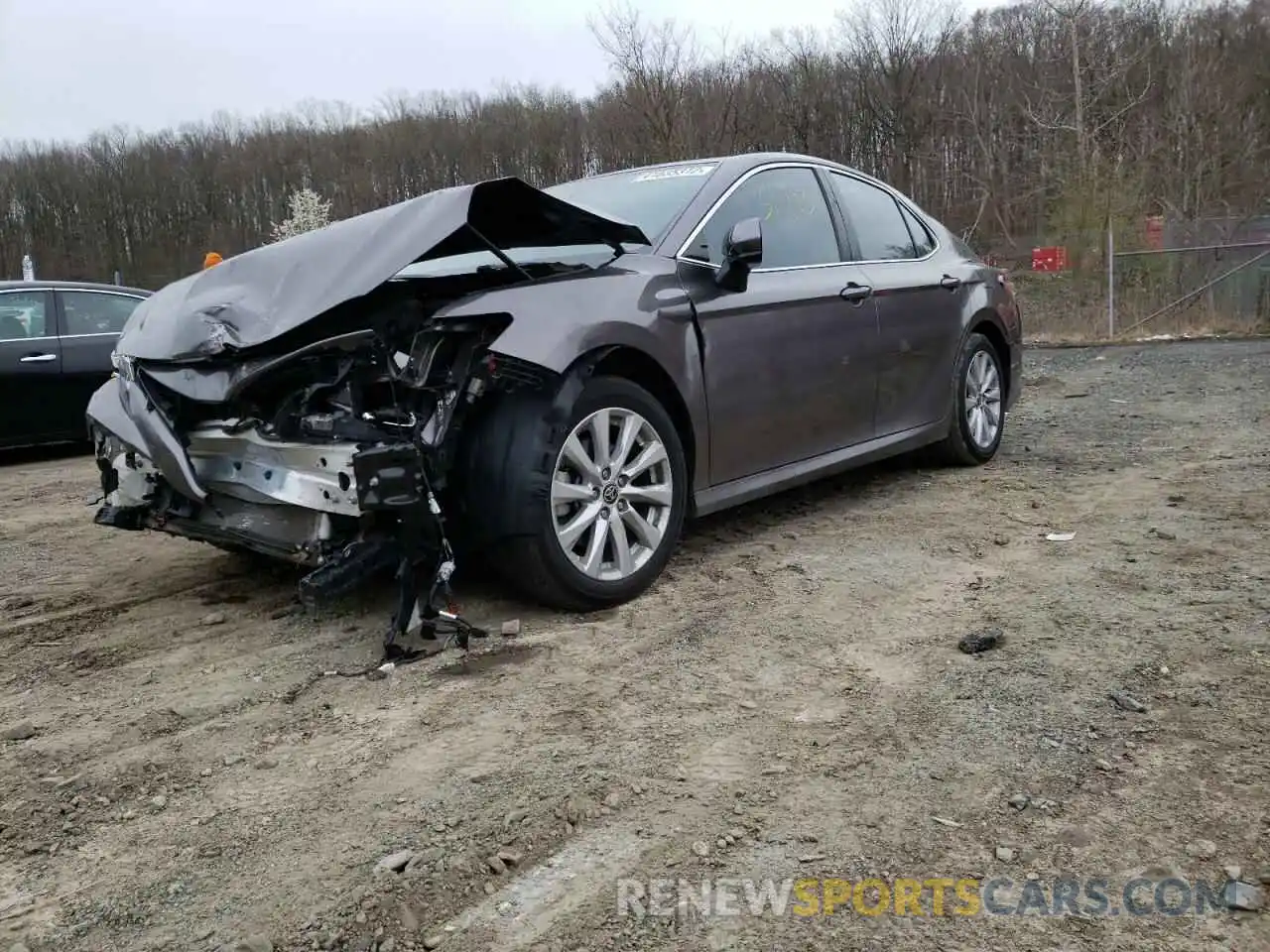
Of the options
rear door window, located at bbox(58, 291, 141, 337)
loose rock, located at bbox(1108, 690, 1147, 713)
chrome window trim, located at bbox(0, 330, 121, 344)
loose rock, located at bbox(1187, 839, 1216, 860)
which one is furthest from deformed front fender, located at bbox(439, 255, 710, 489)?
chrome window trim, located at bbox(0, 330, 121, 344)

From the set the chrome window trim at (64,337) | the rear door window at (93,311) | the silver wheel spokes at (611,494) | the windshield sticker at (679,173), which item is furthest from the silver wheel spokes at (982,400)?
the chrome window trim at (64,337)

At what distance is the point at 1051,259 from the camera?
20516 millimetres

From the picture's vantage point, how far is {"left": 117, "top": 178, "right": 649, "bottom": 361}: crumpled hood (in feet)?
11.1

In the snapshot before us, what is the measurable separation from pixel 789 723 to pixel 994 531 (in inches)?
88.9

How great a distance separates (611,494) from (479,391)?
0.64m

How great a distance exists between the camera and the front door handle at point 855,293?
485 centimetres

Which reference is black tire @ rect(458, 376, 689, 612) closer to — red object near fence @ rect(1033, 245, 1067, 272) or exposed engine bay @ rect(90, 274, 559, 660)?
exposed engine bay @ rect(90, 274, 559, 660)

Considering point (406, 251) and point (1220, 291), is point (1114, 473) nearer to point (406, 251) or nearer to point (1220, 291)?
point (406, 251)

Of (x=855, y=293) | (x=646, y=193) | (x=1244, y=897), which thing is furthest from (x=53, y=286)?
(x=1244, y=897)

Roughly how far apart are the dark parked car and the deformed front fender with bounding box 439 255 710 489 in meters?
5.44

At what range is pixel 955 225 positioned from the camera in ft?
105

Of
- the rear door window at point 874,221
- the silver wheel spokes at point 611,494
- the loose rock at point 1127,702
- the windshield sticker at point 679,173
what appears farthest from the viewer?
the rear door window at point 874,221

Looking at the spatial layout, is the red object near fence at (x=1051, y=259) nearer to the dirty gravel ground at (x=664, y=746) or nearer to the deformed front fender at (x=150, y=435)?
the dirty gravel ground at (x=664, y=746)

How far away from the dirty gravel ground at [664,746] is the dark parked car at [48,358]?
3.81 m
